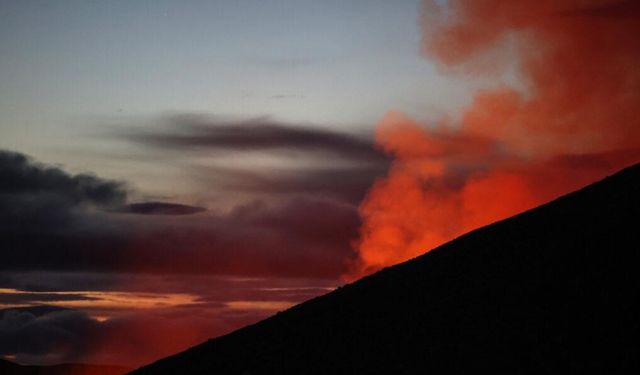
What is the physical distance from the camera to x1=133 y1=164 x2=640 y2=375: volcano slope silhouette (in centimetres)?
3203

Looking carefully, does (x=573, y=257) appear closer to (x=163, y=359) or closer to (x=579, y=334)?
(x=579, y=334)

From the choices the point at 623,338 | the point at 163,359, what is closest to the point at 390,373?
the point at 623,338

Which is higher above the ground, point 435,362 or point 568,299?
point 568,299

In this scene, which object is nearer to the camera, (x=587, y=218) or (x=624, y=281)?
(x=624, y=281)

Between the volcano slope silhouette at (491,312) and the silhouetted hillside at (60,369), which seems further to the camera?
the silhouetted hillside at (60,369)

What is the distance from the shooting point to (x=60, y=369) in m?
165

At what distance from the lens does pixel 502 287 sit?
3884 cm

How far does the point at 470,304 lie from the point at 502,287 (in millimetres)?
1656

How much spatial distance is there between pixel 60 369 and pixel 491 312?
14296 centimetres

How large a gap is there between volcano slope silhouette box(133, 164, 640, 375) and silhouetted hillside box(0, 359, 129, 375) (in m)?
113

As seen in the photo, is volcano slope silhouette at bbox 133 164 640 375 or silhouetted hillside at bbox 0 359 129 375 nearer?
→ volcano slope silhouette at bbox 133 164 640 375

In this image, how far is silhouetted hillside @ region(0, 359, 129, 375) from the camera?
154 meters

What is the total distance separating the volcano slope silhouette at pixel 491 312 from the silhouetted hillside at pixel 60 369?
113387 millimetres

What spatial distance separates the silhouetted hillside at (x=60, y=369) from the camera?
506 feet
